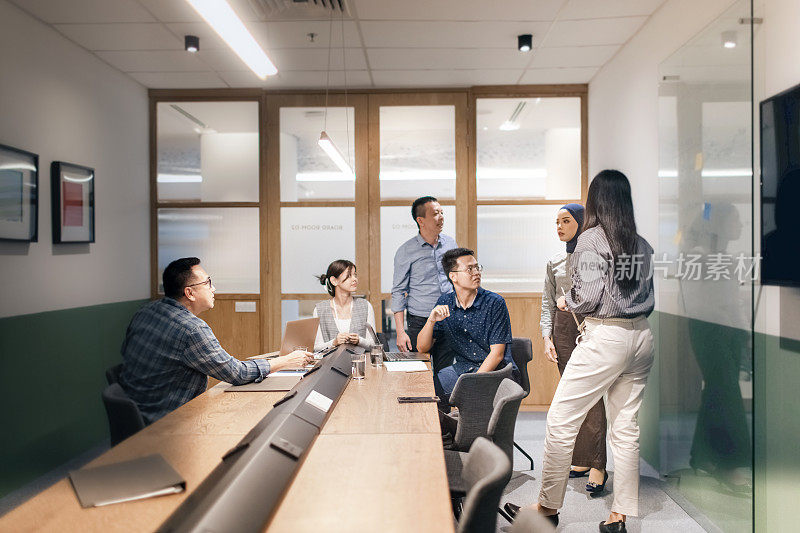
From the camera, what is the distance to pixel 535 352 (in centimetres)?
539

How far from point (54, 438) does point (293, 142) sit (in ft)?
9.88

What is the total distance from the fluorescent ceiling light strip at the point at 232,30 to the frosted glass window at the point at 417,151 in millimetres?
2228

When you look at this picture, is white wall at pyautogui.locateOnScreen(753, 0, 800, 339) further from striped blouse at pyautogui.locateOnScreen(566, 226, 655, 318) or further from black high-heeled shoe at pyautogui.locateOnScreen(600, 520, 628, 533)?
black high-heeled shoe at pyautogui.locateOnScreen(600, 520, 628, 533)

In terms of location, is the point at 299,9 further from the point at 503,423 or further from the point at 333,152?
the point at 503,423

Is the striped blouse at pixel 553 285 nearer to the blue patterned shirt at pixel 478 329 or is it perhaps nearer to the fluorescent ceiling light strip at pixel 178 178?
the blue patterned shirt at pixel 478 329

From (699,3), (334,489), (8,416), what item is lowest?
(8,416)

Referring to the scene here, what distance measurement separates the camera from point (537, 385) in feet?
17.6

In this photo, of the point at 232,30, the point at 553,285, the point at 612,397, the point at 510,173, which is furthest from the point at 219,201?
the point at 612,397

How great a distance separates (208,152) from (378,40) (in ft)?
6.66

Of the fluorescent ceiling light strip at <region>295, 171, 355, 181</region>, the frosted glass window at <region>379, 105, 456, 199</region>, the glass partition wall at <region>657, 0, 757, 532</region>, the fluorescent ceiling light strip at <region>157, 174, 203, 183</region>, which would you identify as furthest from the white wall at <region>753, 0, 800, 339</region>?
the fluorescent ceiling light strip at <region>157, 174, 203, 183</region>

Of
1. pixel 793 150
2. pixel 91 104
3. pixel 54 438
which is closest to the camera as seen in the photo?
pixel 793 150

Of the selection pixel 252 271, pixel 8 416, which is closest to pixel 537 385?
pixel 252 271

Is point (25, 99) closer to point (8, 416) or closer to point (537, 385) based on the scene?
point (8, 416)

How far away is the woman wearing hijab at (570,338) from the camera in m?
3.57
